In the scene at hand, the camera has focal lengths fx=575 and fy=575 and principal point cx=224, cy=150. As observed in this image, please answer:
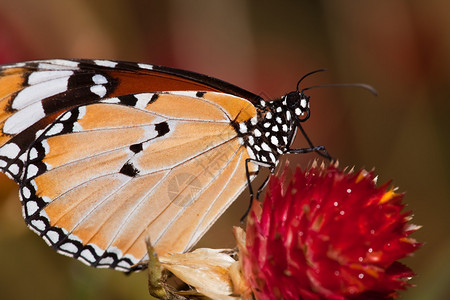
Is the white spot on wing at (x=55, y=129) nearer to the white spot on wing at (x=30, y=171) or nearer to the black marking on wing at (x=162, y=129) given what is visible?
the white spot on wing at (x=30, y=171)

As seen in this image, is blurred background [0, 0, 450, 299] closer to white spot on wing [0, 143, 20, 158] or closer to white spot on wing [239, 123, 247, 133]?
white spot on wing [239, 123, 247, 133]

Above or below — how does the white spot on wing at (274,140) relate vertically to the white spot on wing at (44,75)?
above

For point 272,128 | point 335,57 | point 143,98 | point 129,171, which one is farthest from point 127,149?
point 335,57

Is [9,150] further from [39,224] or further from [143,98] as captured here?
[143,98]

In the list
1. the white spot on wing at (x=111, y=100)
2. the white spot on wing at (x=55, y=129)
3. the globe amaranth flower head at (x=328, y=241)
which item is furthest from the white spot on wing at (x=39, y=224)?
the globe amaranth flower head at (x=328, y=241)

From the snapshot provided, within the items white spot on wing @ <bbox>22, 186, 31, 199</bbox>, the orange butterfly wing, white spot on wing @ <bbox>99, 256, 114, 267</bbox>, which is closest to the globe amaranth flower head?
the orange butterfly wing

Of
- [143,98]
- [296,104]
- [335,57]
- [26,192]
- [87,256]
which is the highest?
[335,57]

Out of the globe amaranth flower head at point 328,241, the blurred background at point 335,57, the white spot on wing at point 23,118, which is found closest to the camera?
the globe amaranth flower head at point 328,241
